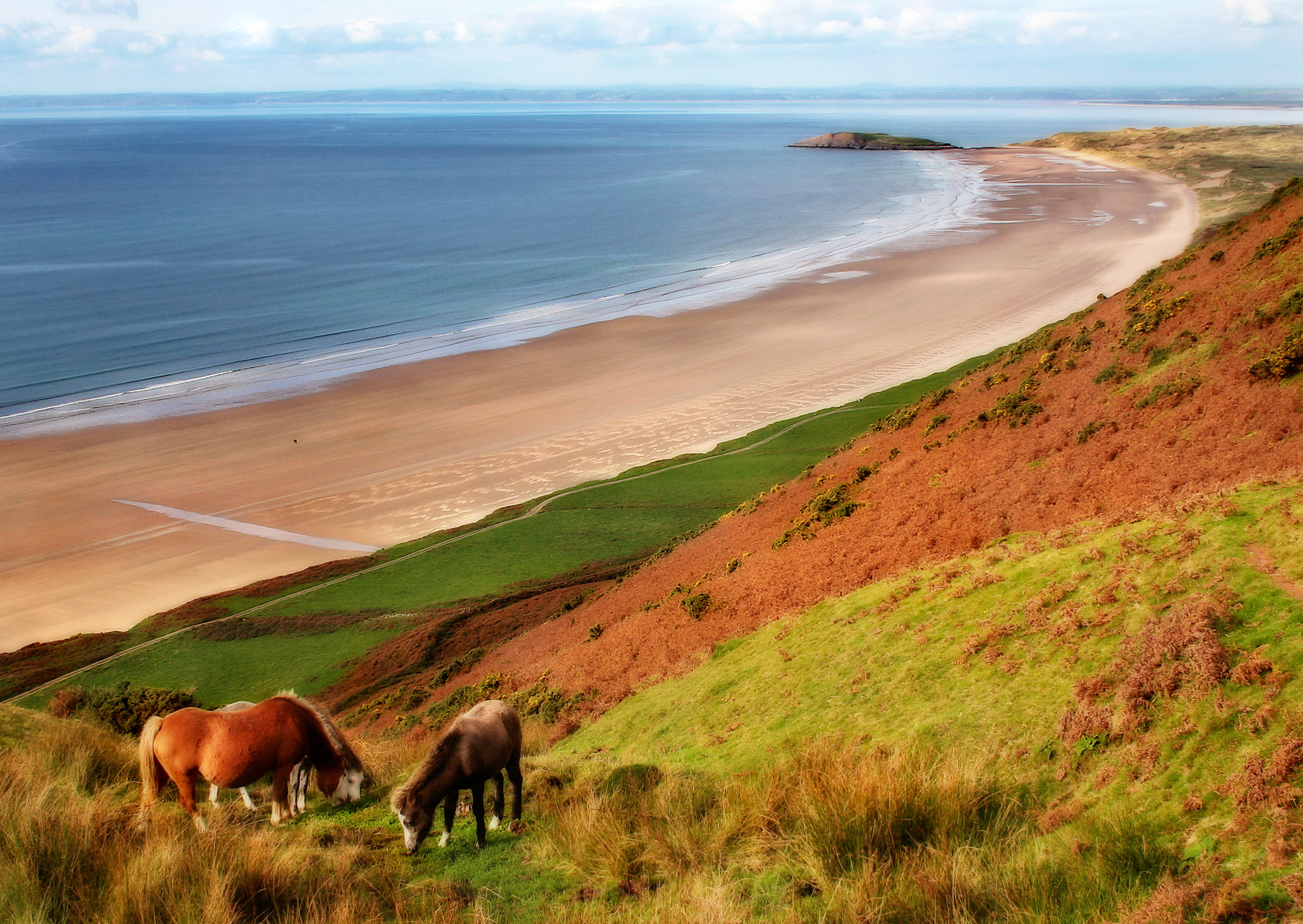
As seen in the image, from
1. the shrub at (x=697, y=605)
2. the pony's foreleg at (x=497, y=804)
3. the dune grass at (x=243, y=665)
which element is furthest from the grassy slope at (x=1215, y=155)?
the pony's foreleg at (x=497, y=804)

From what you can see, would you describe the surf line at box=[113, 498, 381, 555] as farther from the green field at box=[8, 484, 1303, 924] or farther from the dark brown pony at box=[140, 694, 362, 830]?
the dark brown pony at box=[140, 694, 362, 830]

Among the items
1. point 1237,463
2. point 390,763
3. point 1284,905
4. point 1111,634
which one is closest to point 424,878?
point 390,763

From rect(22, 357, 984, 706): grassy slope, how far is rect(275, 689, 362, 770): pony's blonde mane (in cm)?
1087

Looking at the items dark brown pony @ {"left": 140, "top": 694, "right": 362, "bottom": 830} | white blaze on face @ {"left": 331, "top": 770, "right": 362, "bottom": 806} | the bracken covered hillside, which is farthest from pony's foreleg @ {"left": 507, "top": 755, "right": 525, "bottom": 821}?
the bracken covered hillside

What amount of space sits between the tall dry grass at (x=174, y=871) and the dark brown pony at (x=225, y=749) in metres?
0.30

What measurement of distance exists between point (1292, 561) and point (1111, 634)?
63.8 inches

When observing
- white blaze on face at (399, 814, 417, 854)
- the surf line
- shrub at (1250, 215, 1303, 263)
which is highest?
shrub at (1250, 215, 1303, 263)

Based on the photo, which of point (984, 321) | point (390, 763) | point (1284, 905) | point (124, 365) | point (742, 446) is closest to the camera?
point (1284, 905)

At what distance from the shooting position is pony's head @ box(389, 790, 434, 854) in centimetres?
696

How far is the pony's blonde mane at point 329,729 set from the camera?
25.2 ft

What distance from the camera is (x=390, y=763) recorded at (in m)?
9.47

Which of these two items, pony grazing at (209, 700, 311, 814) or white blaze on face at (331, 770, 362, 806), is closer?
pony grazing at (209, 700, 311, 814)

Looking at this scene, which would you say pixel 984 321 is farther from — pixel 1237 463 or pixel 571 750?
pixel 571 750

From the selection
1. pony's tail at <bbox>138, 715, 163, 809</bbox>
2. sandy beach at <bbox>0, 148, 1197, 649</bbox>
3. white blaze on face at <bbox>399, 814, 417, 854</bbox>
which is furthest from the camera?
sandy beach at <bbox>0, 148, 1197, 649</bbox>
